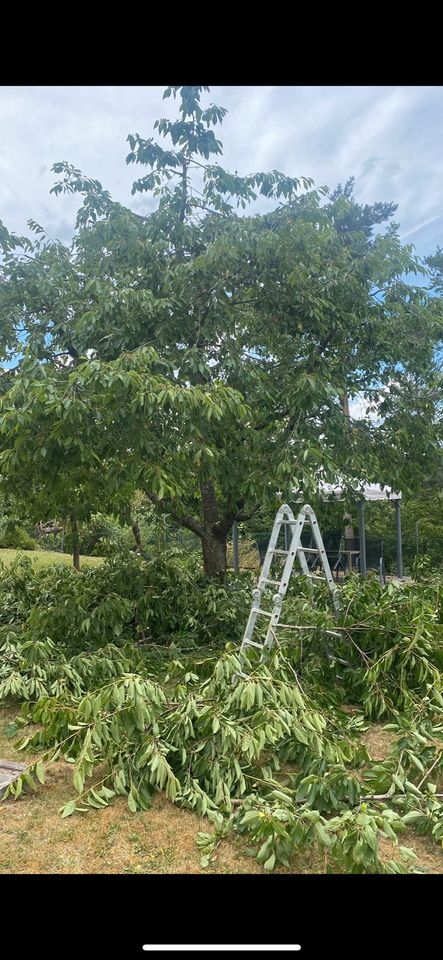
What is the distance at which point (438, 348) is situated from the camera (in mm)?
4305

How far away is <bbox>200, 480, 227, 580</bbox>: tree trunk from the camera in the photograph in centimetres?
446

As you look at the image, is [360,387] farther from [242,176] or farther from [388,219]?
[242,176]

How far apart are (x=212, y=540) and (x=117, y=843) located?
2795 mm

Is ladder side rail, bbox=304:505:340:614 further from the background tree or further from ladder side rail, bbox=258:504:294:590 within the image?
the background tree

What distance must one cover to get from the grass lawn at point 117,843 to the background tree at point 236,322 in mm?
1536

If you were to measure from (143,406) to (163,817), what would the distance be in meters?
1.74

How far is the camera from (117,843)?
1.82m
